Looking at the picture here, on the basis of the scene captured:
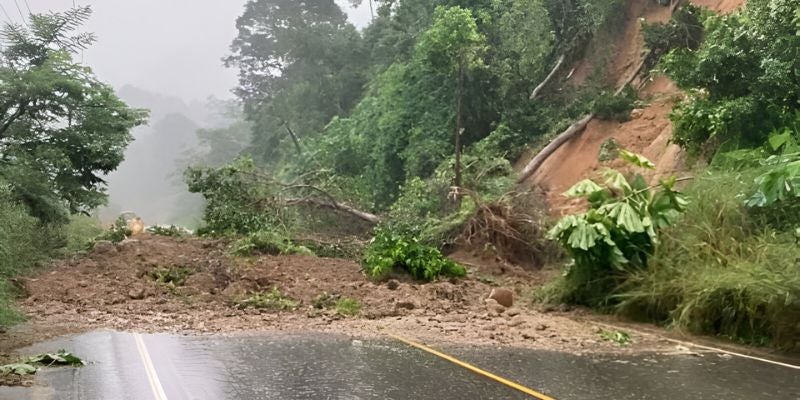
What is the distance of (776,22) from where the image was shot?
32.8ft

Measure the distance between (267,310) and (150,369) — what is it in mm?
4236

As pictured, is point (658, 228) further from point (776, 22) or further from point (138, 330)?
point (138, 330)

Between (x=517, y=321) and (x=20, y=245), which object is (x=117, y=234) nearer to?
(x=20, y=245)

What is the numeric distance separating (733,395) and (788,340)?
92.5 inches

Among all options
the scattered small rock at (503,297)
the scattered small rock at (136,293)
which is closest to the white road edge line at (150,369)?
the scattered small rock at (136,293)

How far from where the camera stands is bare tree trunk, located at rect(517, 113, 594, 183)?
18.7 metres

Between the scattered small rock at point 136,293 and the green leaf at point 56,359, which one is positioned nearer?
the green leaf at point 56,359

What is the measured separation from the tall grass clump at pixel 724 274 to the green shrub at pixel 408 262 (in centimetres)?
373

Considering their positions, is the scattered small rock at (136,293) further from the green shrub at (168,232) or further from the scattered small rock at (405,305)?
the green shrub at (168,232)

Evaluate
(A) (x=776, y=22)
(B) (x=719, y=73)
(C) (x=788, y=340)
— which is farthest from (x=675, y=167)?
(C) (x=788, y=340)

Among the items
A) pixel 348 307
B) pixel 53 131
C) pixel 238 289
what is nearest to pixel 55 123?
pixel 53 131

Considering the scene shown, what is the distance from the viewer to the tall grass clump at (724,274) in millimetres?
7148

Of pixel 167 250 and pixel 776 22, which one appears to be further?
pixel 167 250

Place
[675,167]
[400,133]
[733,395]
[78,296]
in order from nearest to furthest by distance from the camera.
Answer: [733,395]
[78,296]
[675,167]
[400,133]
